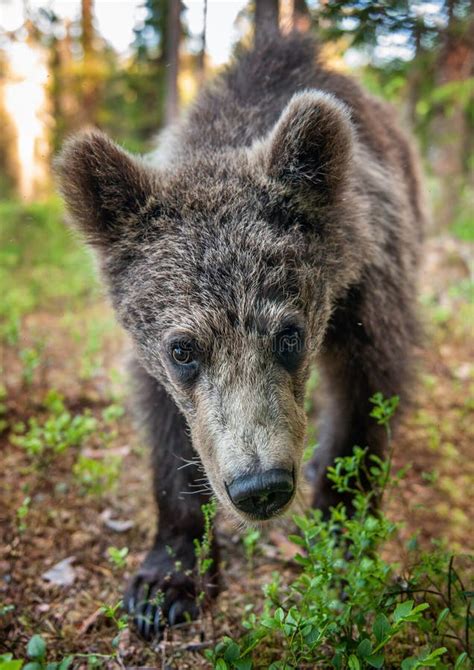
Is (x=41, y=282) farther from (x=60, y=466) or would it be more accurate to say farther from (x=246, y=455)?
(x=246, y=455)

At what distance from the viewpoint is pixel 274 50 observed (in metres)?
Answer: 4.04

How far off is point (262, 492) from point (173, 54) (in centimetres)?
935

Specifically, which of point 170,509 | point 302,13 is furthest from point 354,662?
point 302,13

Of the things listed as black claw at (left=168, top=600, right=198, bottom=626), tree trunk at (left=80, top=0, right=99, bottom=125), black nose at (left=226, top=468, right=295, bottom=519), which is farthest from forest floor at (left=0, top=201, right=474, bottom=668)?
tree trunk at (left=80, top=0, right=99, bottom=125)

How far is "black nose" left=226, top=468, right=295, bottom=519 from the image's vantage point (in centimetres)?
222

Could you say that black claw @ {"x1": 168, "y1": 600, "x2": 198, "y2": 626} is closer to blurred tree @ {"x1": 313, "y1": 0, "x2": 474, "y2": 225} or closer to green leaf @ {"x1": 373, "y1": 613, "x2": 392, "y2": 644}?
green leaf @ {"x1": 373, "y1": 613, "x2": 392, "y2": 644}

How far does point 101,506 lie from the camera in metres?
4.09

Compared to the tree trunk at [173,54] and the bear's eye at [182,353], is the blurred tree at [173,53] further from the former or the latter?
the bear's eye at [182,353]

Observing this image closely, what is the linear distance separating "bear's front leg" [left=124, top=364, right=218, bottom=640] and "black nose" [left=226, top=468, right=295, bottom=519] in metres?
1.00

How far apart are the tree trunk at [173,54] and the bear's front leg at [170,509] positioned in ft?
21.6

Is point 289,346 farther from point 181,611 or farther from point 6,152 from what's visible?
point 6,152

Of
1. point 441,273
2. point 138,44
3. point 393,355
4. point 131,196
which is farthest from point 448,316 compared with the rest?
point 138,44

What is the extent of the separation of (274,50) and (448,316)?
15.5ft

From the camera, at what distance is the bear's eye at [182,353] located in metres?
2.68
